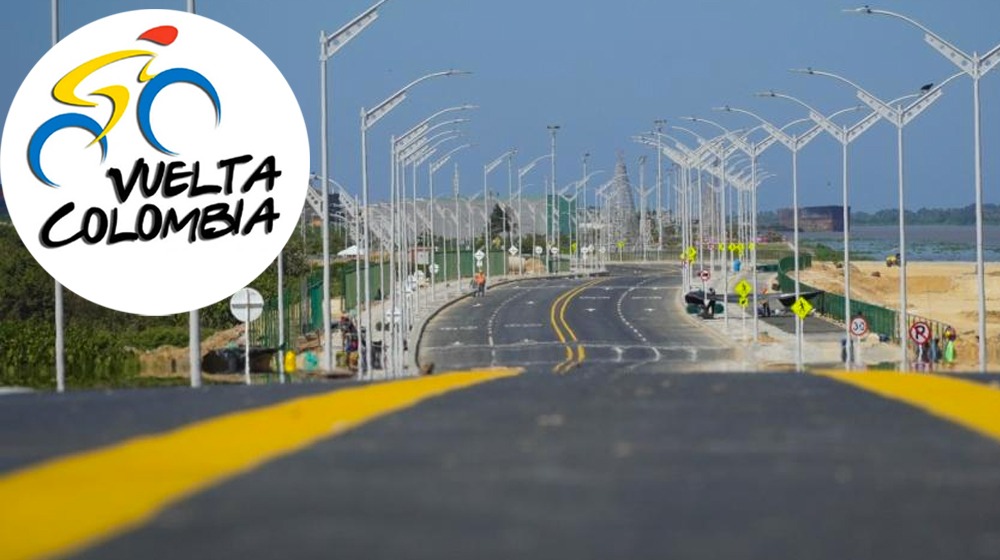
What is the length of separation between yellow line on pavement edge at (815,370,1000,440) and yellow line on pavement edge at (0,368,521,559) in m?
4.53

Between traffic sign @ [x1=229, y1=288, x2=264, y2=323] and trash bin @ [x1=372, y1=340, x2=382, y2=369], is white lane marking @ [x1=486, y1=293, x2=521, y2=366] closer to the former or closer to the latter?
trash bin @ [x1=372, y1=340, x2=382, y2=369]

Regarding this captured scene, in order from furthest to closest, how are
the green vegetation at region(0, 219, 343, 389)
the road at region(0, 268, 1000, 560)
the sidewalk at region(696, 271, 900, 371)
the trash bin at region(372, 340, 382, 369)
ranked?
1. the green vegetation at region(0, 219, 343, 389)
2. the trash bin at region(372, 340, 382, 369)
3. the sidewalk at region(696, 271, 900, 371)
4. the road at region(0, 268, 1000, 560)

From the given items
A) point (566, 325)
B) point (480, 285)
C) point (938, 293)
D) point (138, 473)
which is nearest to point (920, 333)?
point (566, 325)

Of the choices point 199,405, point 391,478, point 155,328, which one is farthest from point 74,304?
point 391,478

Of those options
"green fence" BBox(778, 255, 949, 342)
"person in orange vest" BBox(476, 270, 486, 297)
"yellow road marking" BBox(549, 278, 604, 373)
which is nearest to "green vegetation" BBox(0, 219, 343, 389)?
"yellow road marking" BBox(549, 278, 604, 373)

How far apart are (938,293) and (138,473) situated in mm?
138328

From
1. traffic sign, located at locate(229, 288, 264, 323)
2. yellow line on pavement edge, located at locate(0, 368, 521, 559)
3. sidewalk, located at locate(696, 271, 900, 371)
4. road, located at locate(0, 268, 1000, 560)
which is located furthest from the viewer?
sidewalk, located at locate(696, 271, 900, 371)

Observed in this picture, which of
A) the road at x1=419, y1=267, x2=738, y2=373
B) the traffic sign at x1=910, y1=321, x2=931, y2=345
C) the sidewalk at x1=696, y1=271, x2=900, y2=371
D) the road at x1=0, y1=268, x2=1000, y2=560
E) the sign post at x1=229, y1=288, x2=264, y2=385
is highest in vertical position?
the road at x1=0, y1=268, x2=1000, y2=560

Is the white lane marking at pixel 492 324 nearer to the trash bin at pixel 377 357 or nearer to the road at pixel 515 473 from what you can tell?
the trash bin at pixel 377 357

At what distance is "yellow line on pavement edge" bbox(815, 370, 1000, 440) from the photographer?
44.4ft

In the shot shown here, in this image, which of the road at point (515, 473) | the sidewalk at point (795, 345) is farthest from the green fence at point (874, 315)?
the road at point (515, 473)

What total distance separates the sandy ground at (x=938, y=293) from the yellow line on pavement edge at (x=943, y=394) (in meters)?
52.6

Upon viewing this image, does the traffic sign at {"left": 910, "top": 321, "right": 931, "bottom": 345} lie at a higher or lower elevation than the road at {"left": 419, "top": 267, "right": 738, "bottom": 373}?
higher

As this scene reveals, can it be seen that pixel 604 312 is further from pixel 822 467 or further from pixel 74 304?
pixel 822 467
